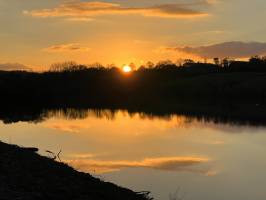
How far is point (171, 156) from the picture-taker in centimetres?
2222

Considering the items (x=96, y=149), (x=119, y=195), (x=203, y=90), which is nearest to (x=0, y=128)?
(x=96, y=149)

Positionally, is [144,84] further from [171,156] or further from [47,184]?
[47,184]

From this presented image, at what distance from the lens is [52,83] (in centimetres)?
11544

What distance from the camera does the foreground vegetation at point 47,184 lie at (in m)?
9.60

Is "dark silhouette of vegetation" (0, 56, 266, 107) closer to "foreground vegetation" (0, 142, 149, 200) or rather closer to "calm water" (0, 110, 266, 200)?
"calm water" (0, 110, 266, 200)

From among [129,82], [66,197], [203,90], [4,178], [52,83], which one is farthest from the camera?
[129,82]

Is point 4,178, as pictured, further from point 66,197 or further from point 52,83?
point 52,83

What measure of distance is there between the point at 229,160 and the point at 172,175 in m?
4.71

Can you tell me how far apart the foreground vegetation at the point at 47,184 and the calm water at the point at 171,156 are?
79.6 inches

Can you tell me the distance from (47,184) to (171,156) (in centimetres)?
1177

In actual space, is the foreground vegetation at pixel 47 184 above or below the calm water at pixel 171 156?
above

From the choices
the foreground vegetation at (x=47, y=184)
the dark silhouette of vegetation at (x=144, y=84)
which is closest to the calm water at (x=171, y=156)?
the foreground vegetation at (x=47, y=184)

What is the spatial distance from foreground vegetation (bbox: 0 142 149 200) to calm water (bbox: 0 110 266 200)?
2.02 meters

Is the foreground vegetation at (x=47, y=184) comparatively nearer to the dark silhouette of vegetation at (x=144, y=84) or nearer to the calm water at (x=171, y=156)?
the calm water at (x=171, y=156)
